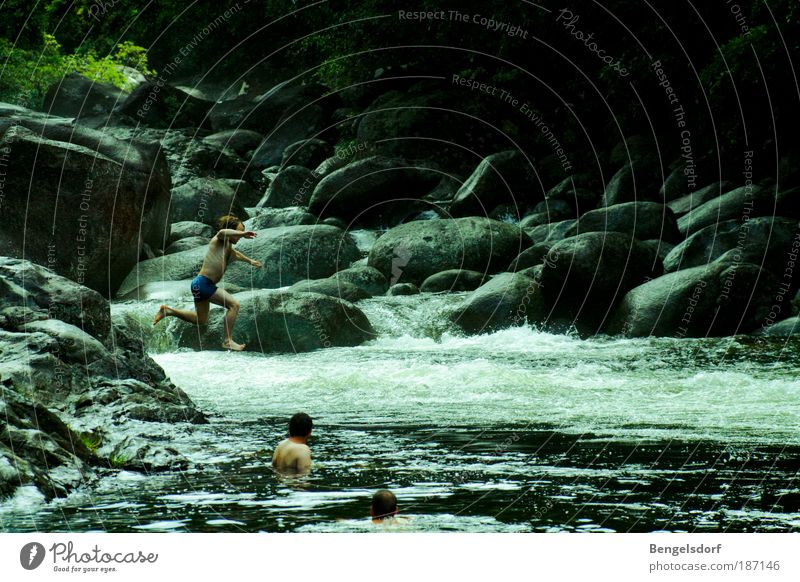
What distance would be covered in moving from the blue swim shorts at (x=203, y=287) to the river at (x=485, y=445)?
4.61 ft

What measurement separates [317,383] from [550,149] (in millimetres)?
22242

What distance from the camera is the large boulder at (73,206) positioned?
82.8ft

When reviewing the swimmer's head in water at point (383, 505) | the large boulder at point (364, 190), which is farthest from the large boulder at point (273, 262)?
the swimmer's head in water at point (383, 505)

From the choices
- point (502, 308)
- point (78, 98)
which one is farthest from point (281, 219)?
point (78, 98)

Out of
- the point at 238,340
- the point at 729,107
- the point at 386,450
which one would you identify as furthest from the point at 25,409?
the point at 729,107

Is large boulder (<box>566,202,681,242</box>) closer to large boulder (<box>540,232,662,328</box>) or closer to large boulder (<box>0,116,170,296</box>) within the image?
large boulder (<box>540,232,662,328</box>)

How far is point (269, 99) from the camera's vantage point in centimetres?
4578

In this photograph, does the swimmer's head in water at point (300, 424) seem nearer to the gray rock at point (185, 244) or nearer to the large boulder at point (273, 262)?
the large boulder at point (273, 262)

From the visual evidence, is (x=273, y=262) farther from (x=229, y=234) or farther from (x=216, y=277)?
(x=229, y=234)

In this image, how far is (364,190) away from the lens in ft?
110

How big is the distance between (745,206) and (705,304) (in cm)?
638

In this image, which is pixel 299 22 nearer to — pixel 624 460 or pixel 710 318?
pixel 710 318

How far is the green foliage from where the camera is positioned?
4547cm

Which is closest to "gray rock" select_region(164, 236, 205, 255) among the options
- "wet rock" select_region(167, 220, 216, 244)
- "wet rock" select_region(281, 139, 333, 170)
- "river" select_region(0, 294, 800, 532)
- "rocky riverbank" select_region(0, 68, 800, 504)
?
"rocky riverbank" select_region(0, 68, 800, 504)
